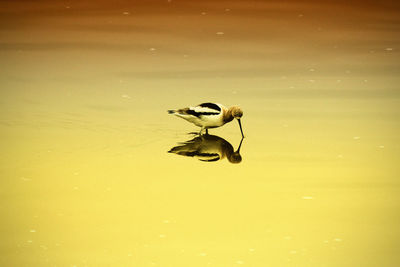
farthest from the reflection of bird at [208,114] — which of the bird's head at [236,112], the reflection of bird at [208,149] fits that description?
the reflection of bird at [208,149]

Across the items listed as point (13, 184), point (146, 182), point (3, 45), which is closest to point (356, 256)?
point (146, 182)

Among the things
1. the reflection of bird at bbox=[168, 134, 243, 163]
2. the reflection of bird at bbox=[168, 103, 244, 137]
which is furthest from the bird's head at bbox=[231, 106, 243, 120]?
the reflection of bird at bbox=[168, 134, 243, 163]

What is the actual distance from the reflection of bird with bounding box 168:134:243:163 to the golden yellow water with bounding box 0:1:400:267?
0.07m

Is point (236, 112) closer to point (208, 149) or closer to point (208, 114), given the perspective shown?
point (208, 114)

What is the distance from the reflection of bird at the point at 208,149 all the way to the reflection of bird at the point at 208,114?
0.11 metres

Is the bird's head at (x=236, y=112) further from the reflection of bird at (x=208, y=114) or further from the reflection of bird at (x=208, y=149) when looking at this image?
the reflection of bird at (x=208, y=149)

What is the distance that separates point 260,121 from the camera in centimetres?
574

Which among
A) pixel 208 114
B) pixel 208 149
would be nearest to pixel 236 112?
pixel 208 114

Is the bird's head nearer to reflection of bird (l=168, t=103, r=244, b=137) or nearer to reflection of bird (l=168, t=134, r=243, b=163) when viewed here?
reflection of bird (l=168, t=103, r=244, b=137)

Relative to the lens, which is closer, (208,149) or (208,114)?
(208,149)

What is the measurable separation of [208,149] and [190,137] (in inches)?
10.8

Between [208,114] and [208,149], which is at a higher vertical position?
[208,114]

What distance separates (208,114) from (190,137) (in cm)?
22

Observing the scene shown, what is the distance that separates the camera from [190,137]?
541cm
